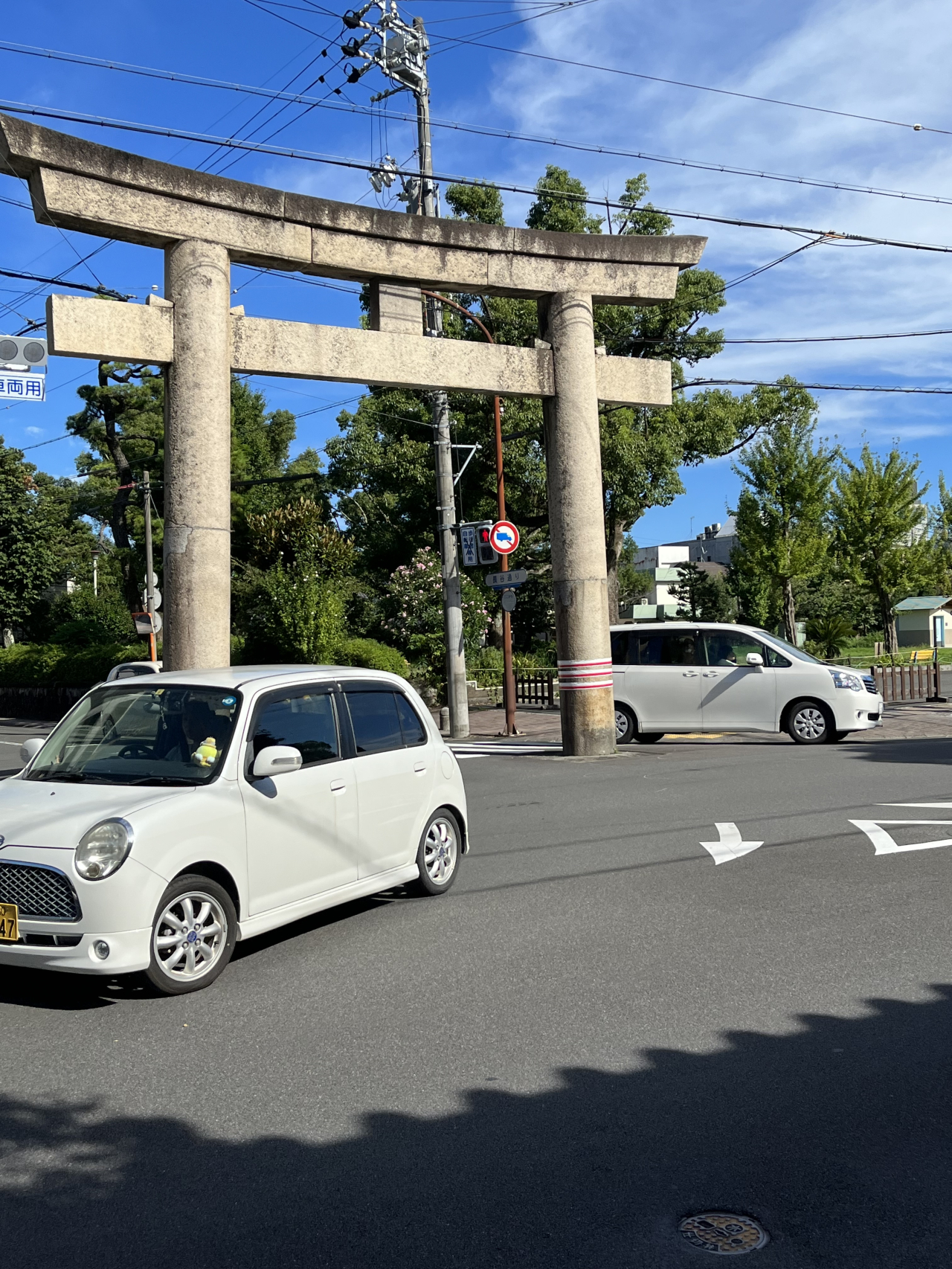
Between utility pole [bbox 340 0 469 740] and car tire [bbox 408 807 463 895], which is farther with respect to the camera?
utility pole [bbox 340 0 469 740]

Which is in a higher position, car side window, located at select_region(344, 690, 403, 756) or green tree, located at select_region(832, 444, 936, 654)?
green tree, located at select_region(832, 444, 936, 654)

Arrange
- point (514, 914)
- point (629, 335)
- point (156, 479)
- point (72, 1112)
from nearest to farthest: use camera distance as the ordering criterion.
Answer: point (72, 1112)
point (514, 914)
point (629, 335)
point (156, 479)

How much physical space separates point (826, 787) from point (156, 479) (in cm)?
4128

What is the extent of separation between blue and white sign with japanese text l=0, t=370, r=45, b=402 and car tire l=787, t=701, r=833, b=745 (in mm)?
11354

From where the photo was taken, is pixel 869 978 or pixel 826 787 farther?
pixel 826 787

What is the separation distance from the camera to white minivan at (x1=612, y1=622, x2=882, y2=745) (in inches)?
690

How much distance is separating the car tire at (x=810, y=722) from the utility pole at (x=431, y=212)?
6608 millimetres

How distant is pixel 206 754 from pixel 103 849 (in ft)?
3.21

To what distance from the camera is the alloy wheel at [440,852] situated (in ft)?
25.7

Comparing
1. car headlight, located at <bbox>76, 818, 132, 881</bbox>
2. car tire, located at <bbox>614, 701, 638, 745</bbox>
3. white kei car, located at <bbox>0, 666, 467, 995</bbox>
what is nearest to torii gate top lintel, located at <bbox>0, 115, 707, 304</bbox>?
car tire, located at <bbox>614, 701, 638, 745</bbox>

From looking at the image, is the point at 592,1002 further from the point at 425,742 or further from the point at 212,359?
the point at 212,359

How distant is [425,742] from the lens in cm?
798

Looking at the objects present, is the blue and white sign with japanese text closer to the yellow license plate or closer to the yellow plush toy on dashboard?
the yellow plush toy on dashboard

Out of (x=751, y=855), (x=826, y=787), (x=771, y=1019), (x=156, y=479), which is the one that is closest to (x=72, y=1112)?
(x=771, y=1019)
